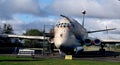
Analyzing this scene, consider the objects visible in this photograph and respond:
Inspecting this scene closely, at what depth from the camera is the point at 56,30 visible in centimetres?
4588

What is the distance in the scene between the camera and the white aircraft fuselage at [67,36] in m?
44.8

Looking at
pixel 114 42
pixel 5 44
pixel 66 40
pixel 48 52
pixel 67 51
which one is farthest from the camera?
pixel 5 44

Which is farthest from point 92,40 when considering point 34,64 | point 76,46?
point 34,64

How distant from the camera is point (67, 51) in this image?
4778 centimetres

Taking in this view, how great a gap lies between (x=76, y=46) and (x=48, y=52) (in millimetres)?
8584

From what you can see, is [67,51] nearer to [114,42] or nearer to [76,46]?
[76,46]

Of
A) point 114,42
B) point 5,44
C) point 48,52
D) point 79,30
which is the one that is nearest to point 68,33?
point 79,30

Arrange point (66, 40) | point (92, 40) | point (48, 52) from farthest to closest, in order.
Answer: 1. point (48, 52)
2. point (92, 40)
3. point (66, 40)

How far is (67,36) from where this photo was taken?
45.2m

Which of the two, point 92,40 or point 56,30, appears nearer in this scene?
point 56,30

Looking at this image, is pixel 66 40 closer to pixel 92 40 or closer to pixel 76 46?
pixel 76 46

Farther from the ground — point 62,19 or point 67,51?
point 62,19

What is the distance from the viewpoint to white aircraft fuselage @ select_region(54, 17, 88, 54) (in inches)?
1763

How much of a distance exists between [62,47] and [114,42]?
16.2 meters
